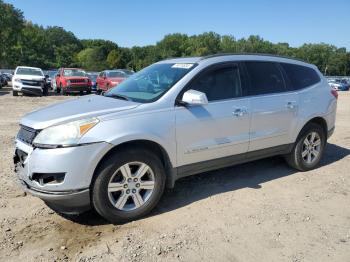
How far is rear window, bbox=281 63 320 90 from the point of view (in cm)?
592

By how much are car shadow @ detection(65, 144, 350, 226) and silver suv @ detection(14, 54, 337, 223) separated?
0.93 feet

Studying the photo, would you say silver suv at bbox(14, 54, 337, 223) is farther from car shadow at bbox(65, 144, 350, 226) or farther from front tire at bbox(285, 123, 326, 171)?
car shadow at bbox(65, 144, 350, 226)

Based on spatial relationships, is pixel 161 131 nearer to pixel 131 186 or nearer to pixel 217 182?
pixel 131 186

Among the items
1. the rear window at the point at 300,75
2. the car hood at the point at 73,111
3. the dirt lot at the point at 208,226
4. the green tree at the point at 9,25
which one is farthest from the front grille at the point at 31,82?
the rear window at the point at 300,75

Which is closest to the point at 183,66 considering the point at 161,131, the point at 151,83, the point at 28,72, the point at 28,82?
the point at 151,83

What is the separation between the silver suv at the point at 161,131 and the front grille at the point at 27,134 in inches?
0.6

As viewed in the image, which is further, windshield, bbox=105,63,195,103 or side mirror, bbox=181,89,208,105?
windshield, bbox=105,63,195,103

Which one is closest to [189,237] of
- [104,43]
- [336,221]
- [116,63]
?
Answer: [336,221]

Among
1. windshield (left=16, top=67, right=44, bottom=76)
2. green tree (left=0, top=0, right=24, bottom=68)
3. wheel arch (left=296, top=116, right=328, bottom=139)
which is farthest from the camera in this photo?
green tree (left=0, top=0, right=24, bottom=68)

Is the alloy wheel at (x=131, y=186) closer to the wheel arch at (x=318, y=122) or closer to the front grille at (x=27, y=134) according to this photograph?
the front grille at (x=27, y=134)

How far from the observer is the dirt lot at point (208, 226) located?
3.65 meters

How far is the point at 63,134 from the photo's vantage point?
12.7ft

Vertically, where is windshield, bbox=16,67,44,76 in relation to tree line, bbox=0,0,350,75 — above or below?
below

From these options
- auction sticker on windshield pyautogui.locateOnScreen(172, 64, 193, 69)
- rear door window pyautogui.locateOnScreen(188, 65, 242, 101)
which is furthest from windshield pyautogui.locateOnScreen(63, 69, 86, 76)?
rear door window pyautogui.locateOnScreen(188, 65, 242, 101)
